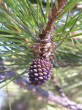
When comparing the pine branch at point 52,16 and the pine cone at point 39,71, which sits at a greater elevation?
the pine branch at point 52,16

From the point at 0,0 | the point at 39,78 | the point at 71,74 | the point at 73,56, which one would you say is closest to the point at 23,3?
the point at 0,0

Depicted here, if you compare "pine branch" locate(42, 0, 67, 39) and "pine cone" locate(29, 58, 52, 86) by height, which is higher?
"pine branch" locate(42, 0, 67, 39)

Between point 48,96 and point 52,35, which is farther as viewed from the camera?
point 48,96

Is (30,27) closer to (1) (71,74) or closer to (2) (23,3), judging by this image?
(2) (23,3)
